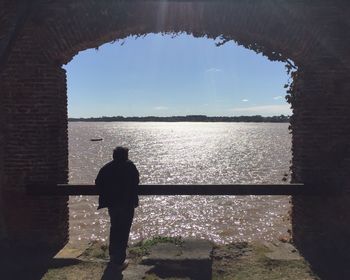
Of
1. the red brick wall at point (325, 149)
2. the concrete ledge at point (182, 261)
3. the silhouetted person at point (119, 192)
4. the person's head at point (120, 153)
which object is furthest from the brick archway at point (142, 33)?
the concrete ledge at point (182, 261)

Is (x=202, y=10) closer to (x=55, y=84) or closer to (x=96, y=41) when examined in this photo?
(x=96, y=41)

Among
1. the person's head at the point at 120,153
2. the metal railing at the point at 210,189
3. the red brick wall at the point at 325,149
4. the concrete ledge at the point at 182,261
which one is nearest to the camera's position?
the person's head at the point at 120,153

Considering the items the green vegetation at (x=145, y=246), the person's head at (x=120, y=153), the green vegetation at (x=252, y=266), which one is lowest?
the green vegetation at (x=252, y=266)

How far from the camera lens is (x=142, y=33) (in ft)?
24.4

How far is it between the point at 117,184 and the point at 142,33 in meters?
2.67

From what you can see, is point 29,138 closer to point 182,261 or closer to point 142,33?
point 142,33

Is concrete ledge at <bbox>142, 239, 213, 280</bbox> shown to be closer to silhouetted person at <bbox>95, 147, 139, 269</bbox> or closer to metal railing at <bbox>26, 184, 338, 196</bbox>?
silhouetted person at <bbox>95, 147, 139, 269</bbox>

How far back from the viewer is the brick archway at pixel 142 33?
7.01 m

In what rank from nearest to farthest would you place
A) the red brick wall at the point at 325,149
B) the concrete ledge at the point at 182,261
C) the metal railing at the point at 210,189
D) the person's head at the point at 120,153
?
the person's head at the point at 120,153 → the concrete ledge at the point at 182,261 → the metal railing at the point at 210,189 → the red brick wall at the point at 325,149

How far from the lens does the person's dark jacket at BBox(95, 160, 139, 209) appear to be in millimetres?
6199

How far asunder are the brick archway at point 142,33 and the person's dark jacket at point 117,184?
1.45m

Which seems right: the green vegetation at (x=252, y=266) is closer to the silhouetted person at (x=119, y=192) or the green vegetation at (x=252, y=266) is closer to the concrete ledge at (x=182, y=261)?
the concrete ledge at (x=182, y=261)

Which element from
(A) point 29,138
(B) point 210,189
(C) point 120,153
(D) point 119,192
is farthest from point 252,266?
(A) point 29,138

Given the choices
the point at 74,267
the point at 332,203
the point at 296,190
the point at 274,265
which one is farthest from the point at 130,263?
the point at 332,203
